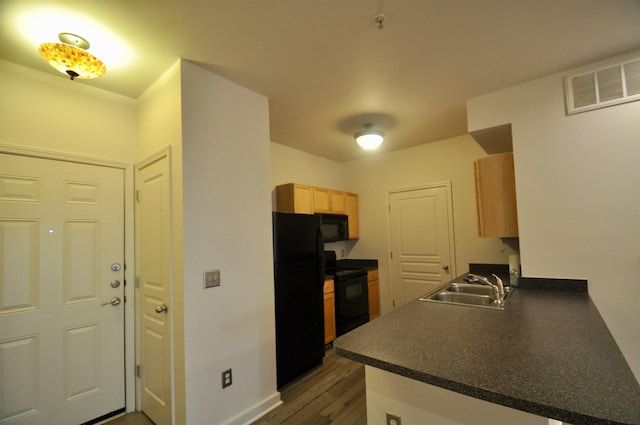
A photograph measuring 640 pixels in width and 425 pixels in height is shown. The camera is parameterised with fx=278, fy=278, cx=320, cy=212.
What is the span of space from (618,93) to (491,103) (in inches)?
31.7

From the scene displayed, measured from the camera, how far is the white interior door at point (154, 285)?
199cm

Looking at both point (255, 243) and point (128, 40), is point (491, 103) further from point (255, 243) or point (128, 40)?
point (128, 40)

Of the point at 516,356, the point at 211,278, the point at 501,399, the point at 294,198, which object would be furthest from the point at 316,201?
the point at 501,399

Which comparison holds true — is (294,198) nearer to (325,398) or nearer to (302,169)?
(302,169)

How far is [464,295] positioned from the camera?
226 centimetres

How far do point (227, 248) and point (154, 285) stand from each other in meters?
→ 0.65

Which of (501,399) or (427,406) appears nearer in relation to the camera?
(501,399)

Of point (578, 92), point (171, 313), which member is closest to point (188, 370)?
point (171, 313)

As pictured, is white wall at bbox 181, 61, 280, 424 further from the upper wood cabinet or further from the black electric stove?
the upper wood cabinet

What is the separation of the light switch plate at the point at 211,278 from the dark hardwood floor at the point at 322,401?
1145mm

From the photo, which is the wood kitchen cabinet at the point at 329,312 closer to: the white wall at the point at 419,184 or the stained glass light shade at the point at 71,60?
the white wall at the point at 419,184

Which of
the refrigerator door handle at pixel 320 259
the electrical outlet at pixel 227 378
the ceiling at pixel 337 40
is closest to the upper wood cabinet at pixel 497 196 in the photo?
the ceiling at pixel 337 40

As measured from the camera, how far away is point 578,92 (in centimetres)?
215

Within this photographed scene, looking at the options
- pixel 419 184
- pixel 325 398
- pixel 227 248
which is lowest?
pixel 325 398
